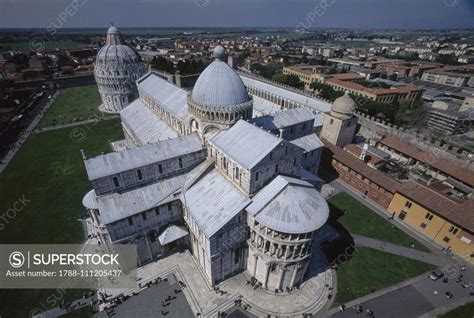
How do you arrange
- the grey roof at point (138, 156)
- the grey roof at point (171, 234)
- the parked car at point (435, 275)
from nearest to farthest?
the grey roof at point (138, 156) → the grey roof at point (171, 234) → the parked car at point (435, 275)

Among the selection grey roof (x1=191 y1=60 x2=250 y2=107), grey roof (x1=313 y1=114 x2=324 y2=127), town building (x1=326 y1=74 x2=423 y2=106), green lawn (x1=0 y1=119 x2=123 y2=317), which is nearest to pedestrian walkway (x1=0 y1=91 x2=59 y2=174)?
green lawn (x1=0 y1=119 x2=123 y2=317)

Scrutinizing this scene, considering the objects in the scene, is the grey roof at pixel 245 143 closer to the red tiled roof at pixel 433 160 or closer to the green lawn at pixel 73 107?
the red tiled roof at pixel 433 160

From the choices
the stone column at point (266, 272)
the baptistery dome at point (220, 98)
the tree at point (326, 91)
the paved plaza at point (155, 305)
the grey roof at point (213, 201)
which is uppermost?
the baptistery dome at point (220, 98)

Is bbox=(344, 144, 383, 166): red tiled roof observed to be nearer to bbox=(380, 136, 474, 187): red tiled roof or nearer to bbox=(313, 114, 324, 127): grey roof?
bbox=(380, 136, 474, 187): red tiled roof

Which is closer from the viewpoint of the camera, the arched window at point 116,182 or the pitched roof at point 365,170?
the arched window at point 116,182

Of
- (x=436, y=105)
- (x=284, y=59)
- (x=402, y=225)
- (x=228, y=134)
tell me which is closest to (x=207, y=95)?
(x=228, y=134)

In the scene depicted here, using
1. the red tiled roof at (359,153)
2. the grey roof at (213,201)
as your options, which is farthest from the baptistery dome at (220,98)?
the red tiled roof at (359,153)

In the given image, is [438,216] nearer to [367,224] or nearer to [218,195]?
[367,224]

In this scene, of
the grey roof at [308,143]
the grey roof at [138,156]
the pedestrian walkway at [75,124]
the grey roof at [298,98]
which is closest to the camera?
the grey roof at [138,156]
